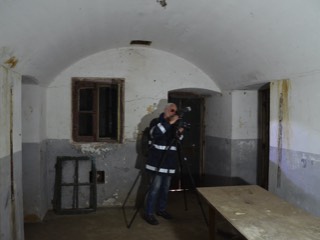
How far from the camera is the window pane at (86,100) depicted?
3838 mm

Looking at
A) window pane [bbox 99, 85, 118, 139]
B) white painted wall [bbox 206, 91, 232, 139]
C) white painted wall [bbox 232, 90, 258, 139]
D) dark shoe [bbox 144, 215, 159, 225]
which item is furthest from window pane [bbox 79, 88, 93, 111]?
white painted wall [bbox 232, 90, 258, 139]

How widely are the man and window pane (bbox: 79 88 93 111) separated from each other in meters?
1.09

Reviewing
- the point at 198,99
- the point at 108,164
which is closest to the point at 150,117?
the point at 108,164

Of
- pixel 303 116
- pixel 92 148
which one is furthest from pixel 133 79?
pixel 303 116

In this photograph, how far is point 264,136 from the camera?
3703 mm

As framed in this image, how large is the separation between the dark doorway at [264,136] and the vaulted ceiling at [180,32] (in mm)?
487

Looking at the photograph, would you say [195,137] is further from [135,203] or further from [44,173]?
[44,173]

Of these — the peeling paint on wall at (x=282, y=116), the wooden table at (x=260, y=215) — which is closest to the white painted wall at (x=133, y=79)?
the peeling paint on wall at (x=282, y=116)

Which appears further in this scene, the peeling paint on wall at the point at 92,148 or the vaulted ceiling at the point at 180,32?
the peeling paint on wall at the point at 92,148

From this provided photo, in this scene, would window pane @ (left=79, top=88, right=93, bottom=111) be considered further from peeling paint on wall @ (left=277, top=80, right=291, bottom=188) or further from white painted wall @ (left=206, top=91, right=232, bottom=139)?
peeling paint on wall @ (left=277, top=80, right=291, bottom=188)

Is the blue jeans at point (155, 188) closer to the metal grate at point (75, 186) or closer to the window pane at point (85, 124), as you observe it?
the metal grate at point (75, 186)

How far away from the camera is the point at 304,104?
244cm

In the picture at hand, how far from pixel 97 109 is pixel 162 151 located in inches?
45.6

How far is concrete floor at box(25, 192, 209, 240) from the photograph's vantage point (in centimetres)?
293
